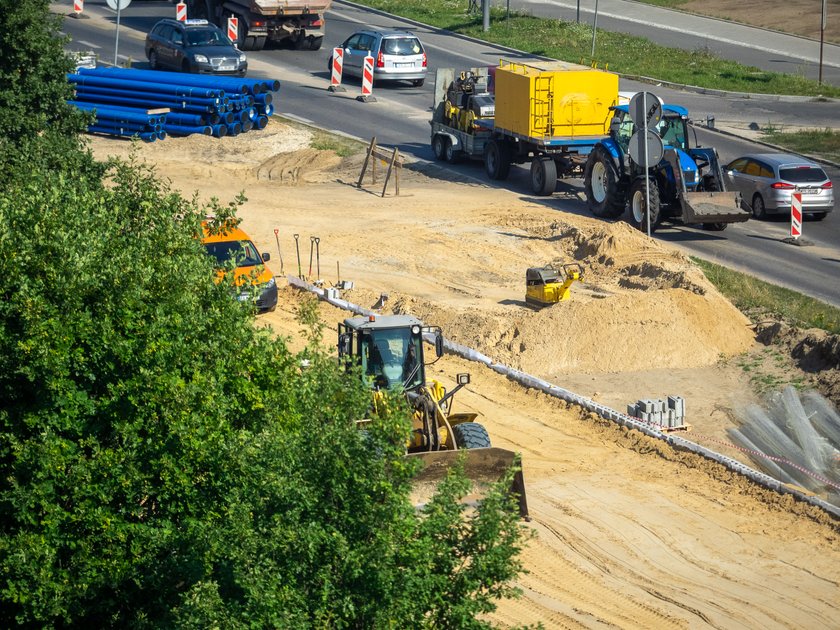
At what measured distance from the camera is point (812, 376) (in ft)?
56.7

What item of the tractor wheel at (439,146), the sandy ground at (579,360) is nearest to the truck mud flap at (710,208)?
the sandy ground at (579,360)

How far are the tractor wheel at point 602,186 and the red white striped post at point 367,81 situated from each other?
39.2 ft

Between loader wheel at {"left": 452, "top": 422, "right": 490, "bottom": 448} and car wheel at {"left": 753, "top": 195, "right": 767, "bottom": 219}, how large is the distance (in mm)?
15193

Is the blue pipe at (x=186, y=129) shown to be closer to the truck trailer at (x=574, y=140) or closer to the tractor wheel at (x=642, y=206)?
the truck trailer at (x=574, y=140)

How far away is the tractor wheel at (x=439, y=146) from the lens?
31.3m

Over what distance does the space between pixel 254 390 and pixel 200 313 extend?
2.76 feet

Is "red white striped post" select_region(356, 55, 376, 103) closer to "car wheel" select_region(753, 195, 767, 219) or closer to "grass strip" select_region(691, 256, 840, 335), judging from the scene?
"car wheel" select_region(753, 195, 767, 219)

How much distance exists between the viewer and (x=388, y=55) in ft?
126

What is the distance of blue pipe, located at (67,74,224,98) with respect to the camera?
31875mm

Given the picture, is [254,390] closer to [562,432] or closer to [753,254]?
[562,432]

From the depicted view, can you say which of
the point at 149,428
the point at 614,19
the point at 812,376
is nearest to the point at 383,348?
the point at 149,428

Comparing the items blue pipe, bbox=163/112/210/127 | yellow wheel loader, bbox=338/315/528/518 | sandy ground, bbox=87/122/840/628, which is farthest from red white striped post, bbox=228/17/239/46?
yellow wheel loader, bbox=338/315/528/518

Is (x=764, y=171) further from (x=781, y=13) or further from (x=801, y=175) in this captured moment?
(x=781, y=13)

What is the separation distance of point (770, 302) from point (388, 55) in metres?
21.0
